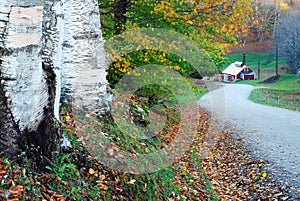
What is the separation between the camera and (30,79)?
10.4ft

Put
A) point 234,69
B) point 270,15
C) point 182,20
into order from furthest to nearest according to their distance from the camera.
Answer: point 270,15 → point 234,69 → point 182,20

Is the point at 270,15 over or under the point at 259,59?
over

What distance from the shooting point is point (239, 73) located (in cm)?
6769

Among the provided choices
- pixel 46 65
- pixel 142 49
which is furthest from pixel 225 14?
pixel 46 65

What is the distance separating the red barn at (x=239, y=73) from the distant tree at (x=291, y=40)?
8.05 metres

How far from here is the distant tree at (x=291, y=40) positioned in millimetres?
54066

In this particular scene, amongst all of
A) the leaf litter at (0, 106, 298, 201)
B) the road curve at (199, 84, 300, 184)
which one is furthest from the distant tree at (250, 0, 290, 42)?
the leaf litter at (0, 106, 298, 201)

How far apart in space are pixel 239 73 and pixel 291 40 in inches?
554

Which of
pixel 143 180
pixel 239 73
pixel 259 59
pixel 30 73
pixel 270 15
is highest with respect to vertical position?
pixel 30 73

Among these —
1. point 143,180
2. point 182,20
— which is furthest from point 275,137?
point 143,180

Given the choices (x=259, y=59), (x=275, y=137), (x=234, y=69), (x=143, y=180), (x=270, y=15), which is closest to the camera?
(x=143, y=180)

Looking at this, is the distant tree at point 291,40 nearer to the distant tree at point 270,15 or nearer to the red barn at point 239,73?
the red barn at point 239,73

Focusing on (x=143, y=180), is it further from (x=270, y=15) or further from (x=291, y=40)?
(x=270, y=15)

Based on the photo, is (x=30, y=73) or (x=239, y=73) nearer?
(x=30, y=73)
